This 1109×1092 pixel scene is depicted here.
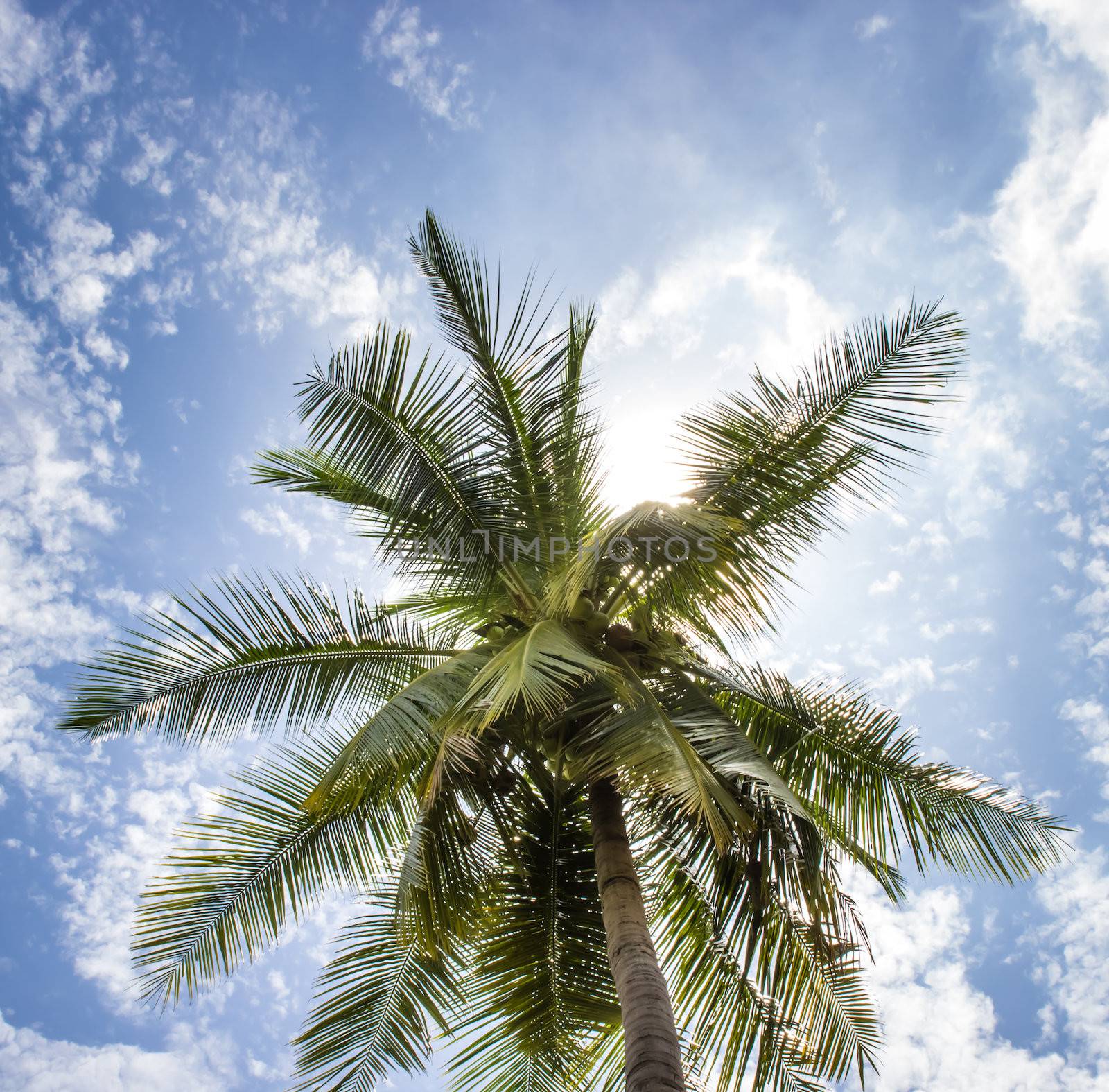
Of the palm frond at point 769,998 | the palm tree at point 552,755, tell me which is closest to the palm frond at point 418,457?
the palm tree at point 552,755

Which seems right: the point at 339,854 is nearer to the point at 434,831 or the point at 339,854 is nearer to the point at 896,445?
the point at 434,831

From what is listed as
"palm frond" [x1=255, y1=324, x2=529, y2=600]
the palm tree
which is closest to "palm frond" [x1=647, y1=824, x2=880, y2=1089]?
the palm tree

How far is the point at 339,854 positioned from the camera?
6211 mm

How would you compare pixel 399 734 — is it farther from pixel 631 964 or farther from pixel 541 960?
pixel 541 960

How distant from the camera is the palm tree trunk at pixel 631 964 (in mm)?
3957

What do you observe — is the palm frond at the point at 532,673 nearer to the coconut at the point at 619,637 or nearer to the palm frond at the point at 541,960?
the coconut at the point at 619,637

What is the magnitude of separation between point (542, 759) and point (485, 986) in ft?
5.46

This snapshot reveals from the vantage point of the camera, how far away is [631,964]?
454 cm

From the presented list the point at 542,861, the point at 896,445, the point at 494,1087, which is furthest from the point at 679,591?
the point at 494,1087

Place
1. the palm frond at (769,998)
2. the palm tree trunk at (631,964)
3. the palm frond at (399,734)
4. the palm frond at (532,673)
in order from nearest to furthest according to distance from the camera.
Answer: the palm tree trunk at (631,964)
the palm frond at (532,673)
the palm frond at (399,734)
the palm frond at (769,998)

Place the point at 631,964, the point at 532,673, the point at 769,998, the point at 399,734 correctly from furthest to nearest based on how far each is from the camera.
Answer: the point at 769,998
the point at 399,734
the point at 631,964
the point at 532,673

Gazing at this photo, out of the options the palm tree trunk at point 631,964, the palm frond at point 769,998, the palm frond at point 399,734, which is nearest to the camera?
the palm tree trunk at point 631,964

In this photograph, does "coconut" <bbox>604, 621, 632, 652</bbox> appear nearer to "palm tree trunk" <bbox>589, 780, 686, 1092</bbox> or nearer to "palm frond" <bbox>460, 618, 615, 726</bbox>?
"palm frond" <bbox>460, 618, 615, 726</bbox>

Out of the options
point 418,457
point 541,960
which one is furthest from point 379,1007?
point 418,457
